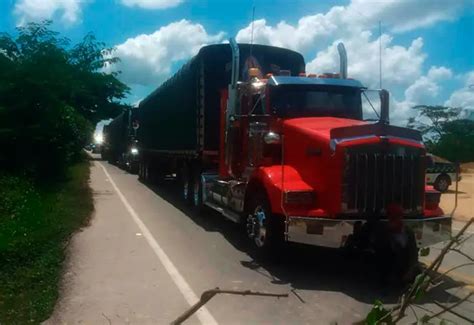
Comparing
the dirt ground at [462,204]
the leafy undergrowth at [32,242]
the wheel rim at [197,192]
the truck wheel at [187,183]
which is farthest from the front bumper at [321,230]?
the dirt ground at [462,204]

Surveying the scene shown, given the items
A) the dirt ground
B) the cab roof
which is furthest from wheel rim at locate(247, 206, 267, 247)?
the dirt ground

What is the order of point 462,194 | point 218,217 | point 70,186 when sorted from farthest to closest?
point 462,194 → point 70,186 → point 218,217

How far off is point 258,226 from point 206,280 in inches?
46.7

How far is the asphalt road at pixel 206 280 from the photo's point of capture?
5.66m

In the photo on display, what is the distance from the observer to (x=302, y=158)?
750 cm

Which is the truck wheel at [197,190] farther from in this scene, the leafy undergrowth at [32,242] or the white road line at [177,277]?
the leafy undergrowth at [32,242]

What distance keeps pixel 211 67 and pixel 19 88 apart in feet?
24.0

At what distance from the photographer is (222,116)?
10.2 meters

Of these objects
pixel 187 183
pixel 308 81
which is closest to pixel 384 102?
pixel 308 81

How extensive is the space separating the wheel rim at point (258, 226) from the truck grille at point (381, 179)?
1.27 m

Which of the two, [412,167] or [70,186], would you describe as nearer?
[412,167]

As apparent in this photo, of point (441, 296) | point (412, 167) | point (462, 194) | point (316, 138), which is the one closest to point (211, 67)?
point (316, 138)

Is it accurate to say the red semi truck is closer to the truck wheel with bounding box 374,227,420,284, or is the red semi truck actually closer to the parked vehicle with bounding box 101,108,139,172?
the truck wheel with bounding box 374,227,420,284

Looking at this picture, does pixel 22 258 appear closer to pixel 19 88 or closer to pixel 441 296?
pixel 441 296
